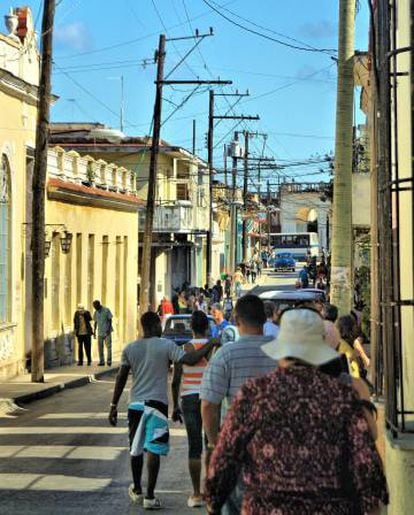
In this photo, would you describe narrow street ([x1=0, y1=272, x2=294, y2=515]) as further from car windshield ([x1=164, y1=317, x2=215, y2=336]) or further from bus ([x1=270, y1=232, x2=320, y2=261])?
bus ([x1=270, y1=232, x2=320, y2=261])

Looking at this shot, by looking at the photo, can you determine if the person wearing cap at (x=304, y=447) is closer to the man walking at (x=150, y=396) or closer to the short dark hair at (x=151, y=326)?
the man walking at (x=150, y=396)

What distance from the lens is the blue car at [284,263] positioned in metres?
103

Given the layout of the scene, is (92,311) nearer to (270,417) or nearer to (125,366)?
(125,366)

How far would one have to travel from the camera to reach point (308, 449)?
416 cm

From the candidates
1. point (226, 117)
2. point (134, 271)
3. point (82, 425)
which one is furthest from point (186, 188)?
point (82, 425)

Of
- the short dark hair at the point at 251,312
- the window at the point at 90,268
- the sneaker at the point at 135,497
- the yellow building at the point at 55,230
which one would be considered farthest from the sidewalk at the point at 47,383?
the short dark hair at the point at 251,312

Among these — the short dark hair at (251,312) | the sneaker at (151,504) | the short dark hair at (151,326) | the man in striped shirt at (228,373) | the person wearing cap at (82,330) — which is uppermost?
the short dark hair at (251,312)

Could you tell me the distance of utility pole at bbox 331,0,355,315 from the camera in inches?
539

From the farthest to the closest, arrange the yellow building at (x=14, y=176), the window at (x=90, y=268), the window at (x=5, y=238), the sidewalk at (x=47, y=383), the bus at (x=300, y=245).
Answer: the bus at (x=300, y=245) < the window at (x=90, y=268) < the yellow building at (x=14, y=176) < the window at (x=5, y=238) < the sidewalk at (x=47, y=383)

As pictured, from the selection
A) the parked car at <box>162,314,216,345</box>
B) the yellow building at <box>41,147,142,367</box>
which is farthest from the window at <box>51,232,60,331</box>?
the parked car at <box>162,314,216,345</box>

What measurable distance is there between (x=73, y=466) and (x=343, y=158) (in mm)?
5497

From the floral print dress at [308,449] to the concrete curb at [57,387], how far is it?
49.2 feet

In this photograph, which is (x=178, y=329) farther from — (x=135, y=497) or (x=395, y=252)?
(x=395, y=252)

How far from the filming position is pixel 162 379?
9.30 meters
